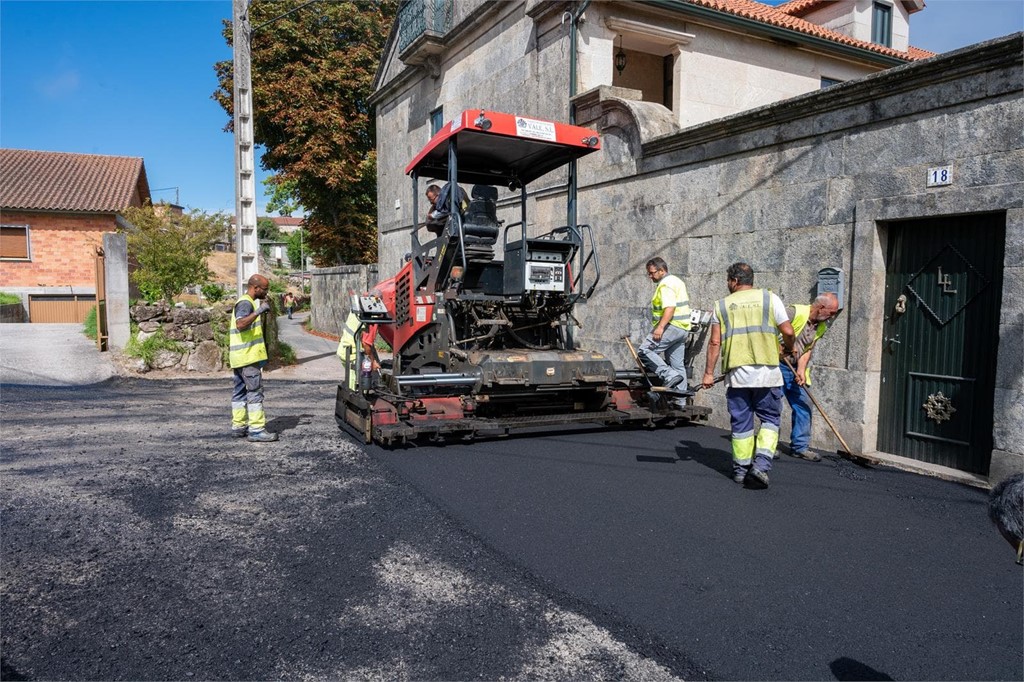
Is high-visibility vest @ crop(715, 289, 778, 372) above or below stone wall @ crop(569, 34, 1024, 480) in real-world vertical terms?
below

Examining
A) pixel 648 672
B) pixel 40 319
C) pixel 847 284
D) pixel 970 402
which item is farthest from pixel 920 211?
pixel 40 319

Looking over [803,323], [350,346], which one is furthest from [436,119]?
[803,323]

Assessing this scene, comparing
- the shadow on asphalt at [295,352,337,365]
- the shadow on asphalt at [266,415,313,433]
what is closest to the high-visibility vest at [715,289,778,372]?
the shadow on asphalt at [266,415,313,433]

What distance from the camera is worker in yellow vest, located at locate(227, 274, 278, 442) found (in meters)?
6.31

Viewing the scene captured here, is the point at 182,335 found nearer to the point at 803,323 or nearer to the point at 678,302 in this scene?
the point at 678,302

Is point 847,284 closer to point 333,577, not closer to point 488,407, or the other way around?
point 488,407

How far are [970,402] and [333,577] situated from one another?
4.86 meters

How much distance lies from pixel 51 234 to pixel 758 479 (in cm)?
2870

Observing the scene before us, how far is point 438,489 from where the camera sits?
4875 millimetres

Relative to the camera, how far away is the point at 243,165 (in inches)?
460

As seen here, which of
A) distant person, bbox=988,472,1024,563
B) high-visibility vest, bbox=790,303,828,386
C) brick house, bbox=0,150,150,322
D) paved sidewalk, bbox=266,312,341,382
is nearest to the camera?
distant person, bbox=988,472,1024,563

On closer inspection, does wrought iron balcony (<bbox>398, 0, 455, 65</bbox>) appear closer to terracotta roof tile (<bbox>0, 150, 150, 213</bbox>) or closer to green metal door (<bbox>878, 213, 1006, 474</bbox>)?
green metal door (<bbox>878, 213, 1006, 474</bbox>)

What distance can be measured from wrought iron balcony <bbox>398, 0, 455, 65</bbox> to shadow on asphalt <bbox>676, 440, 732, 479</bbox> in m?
11.0

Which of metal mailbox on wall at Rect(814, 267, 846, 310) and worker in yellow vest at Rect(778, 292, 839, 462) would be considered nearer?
worker in yellow vest at Rect(778, 292, 839, 462)
